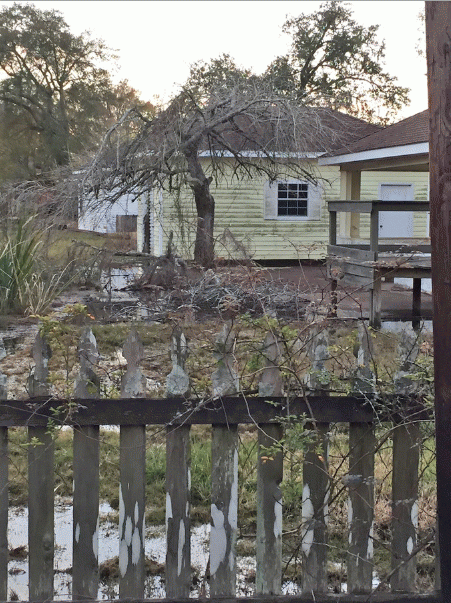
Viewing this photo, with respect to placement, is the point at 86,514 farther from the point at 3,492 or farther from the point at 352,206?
the point at 352,206

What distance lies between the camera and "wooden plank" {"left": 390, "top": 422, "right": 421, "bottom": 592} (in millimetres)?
2830

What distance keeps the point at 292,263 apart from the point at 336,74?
A: 21.6 m

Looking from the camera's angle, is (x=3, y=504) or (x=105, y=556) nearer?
(x=3, y=504)

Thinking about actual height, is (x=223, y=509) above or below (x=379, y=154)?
below

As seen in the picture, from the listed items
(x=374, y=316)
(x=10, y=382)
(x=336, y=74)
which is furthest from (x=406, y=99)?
(x=10, y=382)

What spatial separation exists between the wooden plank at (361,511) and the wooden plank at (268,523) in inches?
10.6

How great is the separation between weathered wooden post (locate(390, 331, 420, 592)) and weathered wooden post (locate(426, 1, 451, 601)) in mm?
361

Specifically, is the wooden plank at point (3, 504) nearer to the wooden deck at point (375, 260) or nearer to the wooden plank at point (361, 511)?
the wooden plank at point (361, 511)

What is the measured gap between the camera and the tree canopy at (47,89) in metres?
40.5

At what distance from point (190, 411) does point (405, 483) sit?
0.85m

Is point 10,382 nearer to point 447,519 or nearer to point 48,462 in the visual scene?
point 48,462

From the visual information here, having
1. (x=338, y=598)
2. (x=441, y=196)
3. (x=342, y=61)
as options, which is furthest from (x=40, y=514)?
(x=342, y=61)

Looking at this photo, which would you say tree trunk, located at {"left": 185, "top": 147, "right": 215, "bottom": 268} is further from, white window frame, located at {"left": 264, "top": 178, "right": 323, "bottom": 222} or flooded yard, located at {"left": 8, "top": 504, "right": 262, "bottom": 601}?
flooded yard, located at {"left": 8, "top": 504, "right": 262, "bottom": 601}

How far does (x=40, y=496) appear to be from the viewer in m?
2.78
